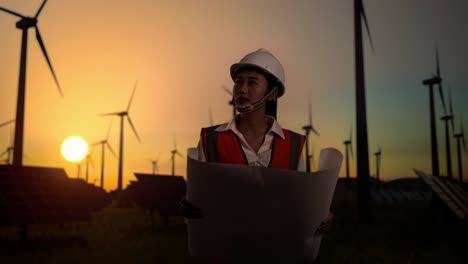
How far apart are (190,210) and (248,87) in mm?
893

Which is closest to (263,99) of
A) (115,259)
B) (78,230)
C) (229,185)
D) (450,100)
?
(229,185)

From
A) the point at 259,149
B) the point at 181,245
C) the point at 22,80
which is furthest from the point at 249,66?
the point at 22,80

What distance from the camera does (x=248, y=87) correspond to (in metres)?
2.67

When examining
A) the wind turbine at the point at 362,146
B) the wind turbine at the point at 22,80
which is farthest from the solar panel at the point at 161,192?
the wind turbine at the point at 362,146

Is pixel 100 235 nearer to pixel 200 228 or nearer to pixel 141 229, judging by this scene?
pixel 141 229

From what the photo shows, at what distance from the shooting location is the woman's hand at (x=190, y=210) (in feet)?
6.81

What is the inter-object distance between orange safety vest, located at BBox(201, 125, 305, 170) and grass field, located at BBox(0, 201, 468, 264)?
6117 millimetres

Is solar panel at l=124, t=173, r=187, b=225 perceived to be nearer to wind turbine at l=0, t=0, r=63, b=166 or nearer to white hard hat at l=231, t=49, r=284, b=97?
wind turbine at l=0, t=0, r=63, b=166

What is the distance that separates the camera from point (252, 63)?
2.62 meters

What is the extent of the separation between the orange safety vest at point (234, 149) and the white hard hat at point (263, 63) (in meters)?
0.39

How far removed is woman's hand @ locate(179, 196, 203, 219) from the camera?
2.08m

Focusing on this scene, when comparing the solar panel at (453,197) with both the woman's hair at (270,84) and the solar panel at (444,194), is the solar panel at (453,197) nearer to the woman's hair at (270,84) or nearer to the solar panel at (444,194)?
the solar panel at (444,194)

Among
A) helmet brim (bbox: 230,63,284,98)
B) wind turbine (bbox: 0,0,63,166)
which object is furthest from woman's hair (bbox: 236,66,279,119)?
wind turbine (bbox: 0,0,63,166)

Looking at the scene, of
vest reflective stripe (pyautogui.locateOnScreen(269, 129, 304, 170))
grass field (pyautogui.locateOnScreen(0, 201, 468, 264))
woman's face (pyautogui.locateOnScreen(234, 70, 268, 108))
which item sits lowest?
grass field (pyautogui.locateOnScreen(0, 201, 468, 264))
